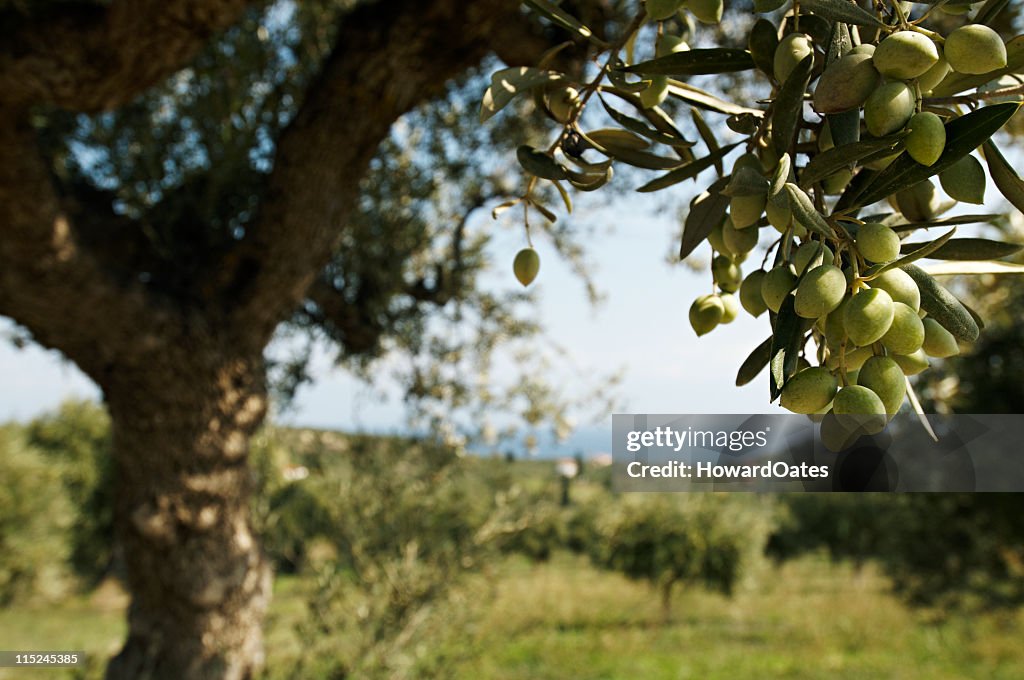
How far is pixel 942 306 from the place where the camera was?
485 mm

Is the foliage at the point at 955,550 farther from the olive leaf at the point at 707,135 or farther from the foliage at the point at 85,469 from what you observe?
the foliage at the point at 85,469

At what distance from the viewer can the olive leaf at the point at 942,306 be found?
478 millimetres

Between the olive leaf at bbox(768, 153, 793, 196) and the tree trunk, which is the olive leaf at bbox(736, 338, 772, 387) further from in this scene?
the tree trunk

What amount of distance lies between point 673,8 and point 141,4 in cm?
166

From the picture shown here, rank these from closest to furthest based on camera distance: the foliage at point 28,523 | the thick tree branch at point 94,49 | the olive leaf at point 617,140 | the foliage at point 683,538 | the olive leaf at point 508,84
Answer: the olive leaf at point 508,84 < the olive leaf at point 617,140 < the thick tree branch at point 94,49 < the foliage at point 28,523 < the foliage at point 683,538

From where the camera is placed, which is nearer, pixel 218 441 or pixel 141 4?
pixel 141 4

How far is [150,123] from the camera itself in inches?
109

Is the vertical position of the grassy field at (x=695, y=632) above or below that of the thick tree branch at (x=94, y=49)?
below

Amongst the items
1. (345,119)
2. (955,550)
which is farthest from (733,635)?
(345,119)

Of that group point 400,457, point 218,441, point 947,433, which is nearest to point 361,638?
point 400,457

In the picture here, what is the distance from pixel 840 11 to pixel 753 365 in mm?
249

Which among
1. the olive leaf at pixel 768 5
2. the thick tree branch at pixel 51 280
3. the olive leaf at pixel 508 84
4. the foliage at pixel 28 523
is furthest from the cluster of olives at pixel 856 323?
the foliage at pixel 28 523

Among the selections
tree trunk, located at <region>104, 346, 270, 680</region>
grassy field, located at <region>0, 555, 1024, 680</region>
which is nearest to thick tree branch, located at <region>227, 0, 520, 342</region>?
tree trunk, located at <region>104, 346, 270, 680</region>

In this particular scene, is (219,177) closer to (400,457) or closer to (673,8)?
(400,457)
